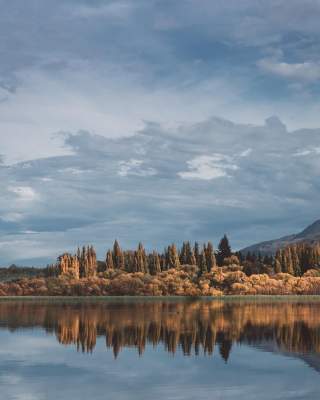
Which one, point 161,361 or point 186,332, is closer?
point 161,361

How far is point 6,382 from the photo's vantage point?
33188mm

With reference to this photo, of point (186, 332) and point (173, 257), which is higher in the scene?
point (173, 257)

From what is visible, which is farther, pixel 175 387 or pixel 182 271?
pixel 182 271

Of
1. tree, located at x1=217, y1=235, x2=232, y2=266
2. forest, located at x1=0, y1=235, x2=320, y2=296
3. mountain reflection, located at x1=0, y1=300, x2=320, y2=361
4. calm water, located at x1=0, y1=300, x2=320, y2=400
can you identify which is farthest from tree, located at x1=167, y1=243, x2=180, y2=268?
calm water, located at x1=0, y1=300, x2=320, y2=400

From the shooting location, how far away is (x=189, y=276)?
180 m

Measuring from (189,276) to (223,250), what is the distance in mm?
18868

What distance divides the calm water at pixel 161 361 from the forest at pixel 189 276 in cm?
10262

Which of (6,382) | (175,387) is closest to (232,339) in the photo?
(175,387)

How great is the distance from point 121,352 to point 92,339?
9313 millimetres

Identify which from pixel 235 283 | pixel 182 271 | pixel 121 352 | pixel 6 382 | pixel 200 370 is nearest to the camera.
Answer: pixel 6 382

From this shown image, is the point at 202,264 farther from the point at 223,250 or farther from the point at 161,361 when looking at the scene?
the point at 161,361

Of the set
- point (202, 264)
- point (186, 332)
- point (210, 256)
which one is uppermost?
point (210, 256)

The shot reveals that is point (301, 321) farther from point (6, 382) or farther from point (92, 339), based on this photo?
point (6, 382)

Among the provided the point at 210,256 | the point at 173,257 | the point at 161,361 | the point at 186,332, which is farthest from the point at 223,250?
the point at 161,361
